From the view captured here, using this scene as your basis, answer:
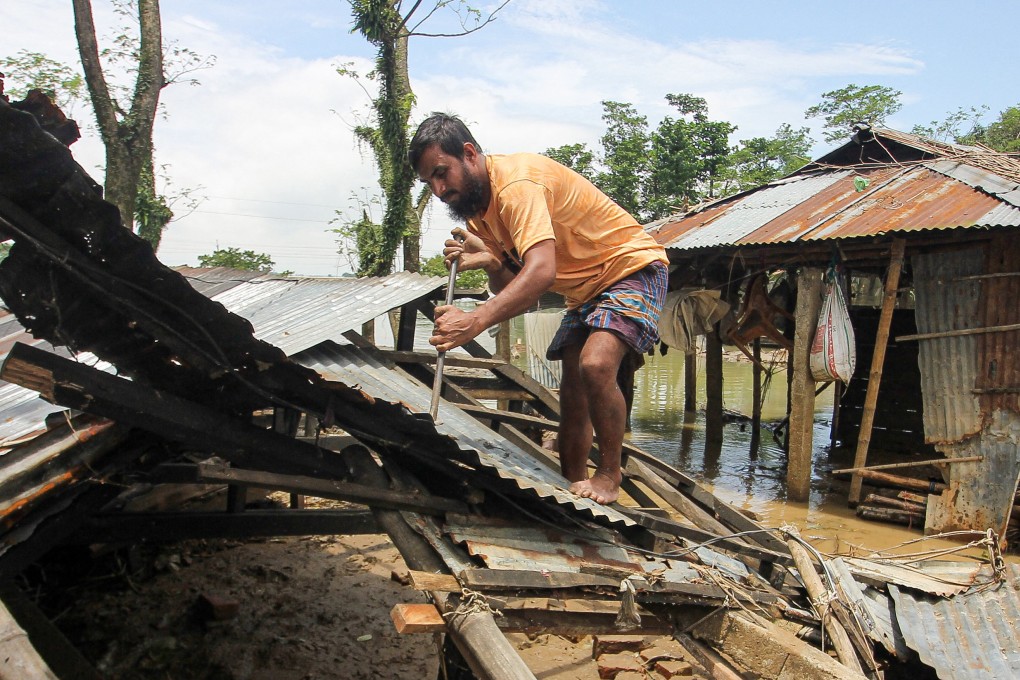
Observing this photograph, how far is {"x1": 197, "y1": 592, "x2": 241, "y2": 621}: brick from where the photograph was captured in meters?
4.61

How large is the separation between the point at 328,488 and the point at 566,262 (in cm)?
153

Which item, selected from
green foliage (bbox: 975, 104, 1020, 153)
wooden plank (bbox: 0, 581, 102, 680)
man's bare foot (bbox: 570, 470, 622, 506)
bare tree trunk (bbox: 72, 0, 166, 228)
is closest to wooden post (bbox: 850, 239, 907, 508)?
man's bare foot (bbox: 570, 470, 622, 506)

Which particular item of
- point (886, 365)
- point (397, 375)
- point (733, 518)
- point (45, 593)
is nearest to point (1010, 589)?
point (733, 518)

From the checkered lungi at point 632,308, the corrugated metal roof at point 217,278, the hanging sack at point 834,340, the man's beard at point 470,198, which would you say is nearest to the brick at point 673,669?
the checkered lungi at point 632,308

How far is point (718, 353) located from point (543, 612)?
881cm

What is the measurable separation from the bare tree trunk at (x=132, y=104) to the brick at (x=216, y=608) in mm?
7358

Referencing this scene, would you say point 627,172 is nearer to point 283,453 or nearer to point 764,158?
point 764,158

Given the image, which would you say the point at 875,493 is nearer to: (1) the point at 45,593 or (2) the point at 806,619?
(2) the point at 806,619

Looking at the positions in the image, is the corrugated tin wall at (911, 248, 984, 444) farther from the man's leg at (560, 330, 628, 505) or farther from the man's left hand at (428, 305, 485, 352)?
the man's left hand at (428, 305, 485, 352)

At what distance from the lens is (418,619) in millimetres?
2320

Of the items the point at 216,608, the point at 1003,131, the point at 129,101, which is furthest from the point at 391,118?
the point at 1003,131

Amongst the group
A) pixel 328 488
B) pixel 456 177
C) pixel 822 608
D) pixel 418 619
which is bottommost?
pixel 822 608

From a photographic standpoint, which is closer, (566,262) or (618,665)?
(566,262)

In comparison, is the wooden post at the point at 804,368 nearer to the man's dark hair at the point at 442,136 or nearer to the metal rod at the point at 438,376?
the metal rod at the point at 438,376
